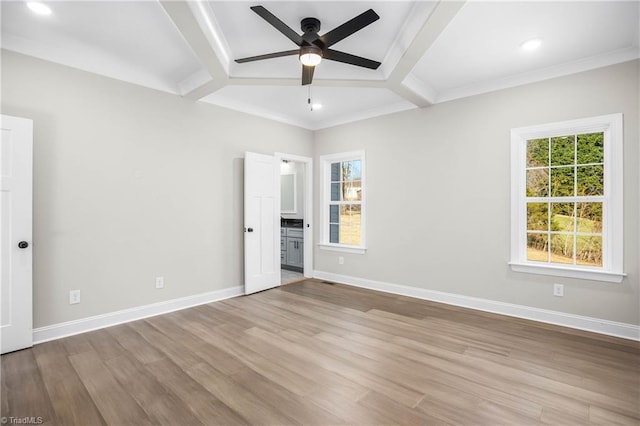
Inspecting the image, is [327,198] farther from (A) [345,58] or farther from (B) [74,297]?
(B) [74,297]

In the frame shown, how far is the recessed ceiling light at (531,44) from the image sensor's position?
2.85m

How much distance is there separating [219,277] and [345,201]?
2.32 metres

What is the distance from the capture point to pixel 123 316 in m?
3.42

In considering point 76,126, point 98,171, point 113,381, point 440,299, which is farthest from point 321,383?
point 76,126

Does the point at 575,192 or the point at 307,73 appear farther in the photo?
the point at 575,192

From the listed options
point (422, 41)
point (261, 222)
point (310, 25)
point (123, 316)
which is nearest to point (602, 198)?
point (422, 41)

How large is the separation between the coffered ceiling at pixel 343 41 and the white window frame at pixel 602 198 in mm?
569

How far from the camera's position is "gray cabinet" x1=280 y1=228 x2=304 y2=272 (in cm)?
602

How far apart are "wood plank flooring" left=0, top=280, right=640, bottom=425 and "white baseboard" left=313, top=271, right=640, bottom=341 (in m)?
0.14

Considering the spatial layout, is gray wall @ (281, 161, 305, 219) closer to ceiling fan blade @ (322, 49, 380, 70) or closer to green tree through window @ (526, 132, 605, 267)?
ceiling fan blade @ (322, 49, 380, 70)

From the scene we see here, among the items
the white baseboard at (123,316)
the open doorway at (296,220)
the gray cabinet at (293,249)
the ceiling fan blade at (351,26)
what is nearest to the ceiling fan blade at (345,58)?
the ceiling fan blade at (351,26)

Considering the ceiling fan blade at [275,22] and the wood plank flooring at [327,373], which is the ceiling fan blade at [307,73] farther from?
the wood plank flooring at [327,373]

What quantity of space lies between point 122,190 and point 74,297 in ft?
3.76

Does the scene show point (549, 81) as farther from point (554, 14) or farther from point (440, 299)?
point (440, 299)
